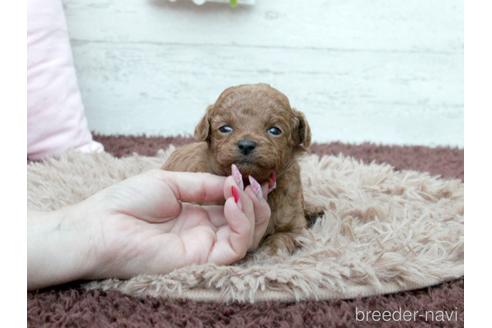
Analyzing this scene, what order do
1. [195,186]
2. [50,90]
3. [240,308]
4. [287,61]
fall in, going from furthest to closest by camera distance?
[287,61]
[50,90]
[195,186]
[240,308]

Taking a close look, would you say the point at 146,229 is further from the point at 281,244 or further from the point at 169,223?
the point at 281,244

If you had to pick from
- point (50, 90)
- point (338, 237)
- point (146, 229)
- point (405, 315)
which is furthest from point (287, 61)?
point (405, 315)

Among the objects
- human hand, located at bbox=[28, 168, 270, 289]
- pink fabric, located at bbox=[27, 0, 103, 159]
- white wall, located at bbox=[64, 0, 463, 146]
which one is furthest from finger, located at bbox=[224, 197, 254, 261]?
white wall, located at bbox=[64, 0, 463, 146]

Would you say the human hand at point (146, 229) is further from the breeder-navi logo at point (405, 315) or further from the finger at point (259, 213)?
the breeder-navi logo at point (405, 315)

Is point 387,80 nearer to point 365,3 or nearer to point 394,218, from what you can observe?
point 365,3

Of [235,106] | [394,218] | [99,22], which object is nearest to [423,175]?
[394,218]
